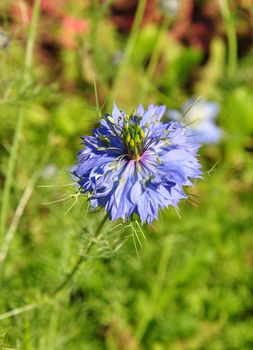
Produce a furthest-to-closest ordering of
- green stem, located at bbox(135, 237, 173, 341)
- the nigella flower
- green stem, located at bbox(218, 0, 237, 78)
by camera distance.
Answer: green stem, located at bbox(218, 0, 237, 78)
green stem, located at bbox(135, 237, 173, 341)
the nigella flower

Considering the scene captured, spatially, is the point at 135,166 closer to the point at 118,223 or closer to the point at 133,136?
the point at 133,136

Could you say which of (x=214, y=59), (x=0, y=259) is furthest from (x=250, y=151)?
(x=0, y=259)


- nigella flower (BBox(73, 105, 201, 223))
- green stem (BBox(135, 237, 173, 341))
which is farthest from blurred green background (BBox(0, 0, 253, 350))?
nigella flower (BBox(73, 105, 201, 223))

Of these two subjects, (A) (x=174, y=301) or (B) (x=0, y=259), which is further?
(A) (x=174, y=301)

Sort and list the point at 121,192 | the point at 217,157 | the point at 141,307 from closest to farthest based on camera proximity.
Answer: the point at 121,192
the point at 141,307
the point at 217,157

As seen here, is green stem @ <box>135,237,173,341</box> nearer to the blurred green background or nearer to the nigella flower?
the blurred green background

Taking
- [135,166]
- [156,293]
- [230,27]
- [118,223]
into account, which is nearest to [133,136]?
[135,166]

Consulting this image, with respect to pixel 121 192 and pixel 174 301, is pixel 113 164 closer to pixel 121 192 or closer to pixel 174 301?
pixel 121 192
